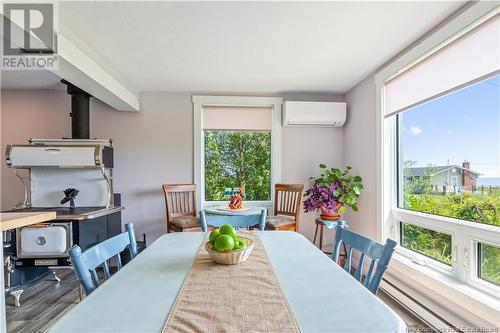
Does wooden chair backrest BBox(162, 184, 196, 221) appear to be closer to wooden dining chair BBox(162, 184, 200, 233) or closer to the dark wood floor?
wooden dining chair BBox(162, 184, 200, 233)

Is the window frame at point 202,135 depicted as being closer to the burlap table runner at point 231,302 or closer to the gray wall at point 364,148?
the gray wall at point 364,148

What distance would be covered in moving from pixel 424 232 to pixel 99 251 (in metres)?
2.38

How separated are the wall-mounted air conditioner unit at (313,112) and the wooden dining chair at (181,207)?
1.53m

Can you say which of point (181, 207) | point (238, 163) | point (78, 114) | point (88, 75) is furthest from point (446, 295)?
point (78, 114)

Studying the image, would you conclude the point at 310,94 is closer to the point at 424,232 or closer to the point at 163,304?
the point at 424,232

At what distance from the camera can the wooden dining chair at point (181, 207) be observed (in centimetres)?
300

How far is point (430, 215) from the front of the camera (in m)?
2.16

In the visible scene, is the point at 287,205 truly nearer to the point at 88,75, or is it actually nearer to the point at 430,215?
the point at 430,215

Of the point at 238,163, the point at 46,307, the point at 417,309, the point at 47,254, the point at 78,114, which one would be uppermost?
the point at 78,114

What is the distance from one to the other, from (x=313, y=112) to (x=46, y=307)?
132 inches

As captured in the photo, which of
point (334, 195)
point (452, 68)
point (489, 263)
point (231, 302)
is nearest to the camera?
point (231, 302)

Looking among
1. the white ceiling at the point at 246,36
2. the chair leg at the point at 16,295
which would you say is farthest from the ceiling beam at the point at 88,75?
the chair leg at the point at 16,295

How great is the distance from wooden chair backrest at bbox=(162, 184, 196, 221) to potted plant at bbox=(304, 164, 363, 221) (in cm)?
142

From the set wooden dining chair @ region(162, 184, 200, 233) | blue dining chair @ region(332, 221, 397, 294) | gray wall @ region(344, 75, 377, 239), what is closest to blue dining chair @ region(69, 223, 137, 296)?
blue dining chair @ region(332, 221, 397, 294)
